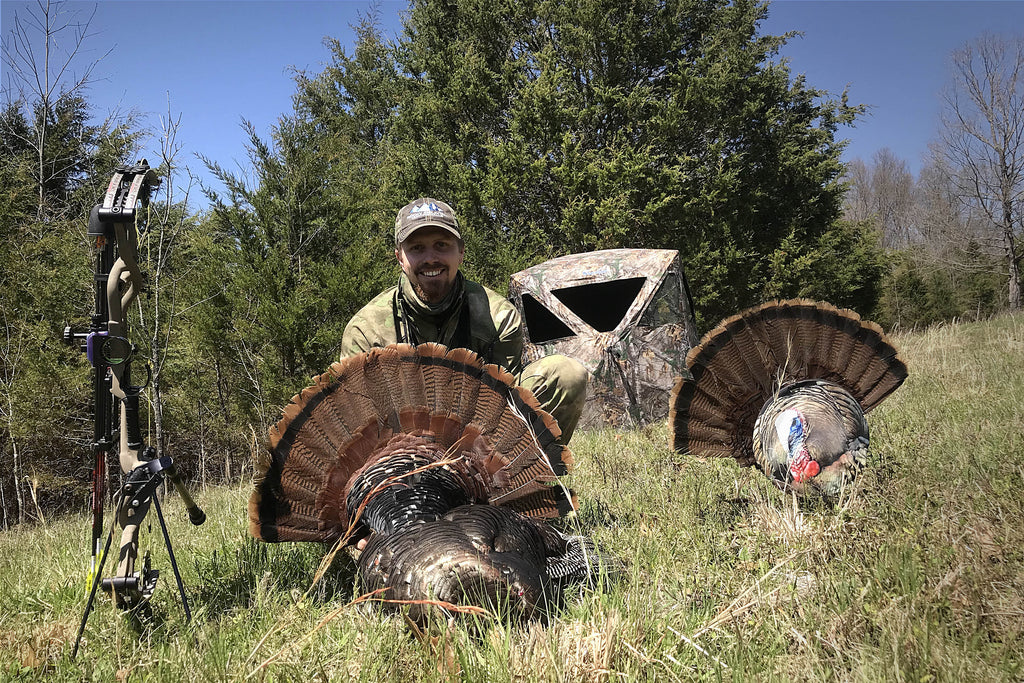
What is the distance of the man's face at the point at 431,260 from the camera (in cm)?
314

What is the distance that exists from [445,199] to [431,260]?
37.2 feet

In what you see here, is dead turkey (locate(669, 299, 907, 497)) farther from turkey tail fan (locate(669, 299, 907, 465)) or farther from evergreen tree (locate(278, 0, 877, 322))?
evergreen tree (locate(278, 0, 877, 322))

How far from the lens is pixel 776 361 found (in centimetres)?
305

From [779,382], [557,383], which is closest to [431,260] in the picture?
[557,383]

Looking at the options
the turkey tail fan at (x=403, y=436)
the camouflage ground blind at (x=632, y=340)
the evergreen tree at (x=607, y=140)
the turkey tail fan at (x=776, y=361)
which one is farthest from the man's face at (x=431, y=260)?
the evergreen tree at (x=607, y=140)

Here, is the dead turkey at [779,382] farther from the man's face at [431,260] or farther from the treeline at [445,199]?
the treeline at [445,199]

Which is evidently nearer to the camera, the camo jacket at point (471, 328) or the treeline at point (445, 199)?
the camo jacket at point (471, 328)

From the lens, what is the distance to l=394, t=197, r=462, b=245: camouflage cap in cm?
308

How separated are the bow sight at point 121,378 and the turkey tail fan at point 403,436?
35 cm

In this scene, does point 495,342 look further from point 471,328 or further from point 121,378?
point 121,378

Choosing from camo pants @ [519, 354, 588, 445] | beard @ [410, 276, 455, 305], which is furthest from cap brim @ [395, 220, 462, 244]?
camo pants @ [519, 354, 588, 445]

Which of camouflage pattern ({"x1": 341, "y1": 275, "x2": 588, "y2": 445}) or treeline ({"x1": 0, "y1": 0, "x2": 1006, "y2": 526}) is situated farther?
treeline ({"x1": 0, "y1": 0, "x2": 1006, "y2": 526})

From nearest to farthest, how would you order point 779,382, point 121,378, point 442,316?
point 121,378 → point 779,382 → point 442,316

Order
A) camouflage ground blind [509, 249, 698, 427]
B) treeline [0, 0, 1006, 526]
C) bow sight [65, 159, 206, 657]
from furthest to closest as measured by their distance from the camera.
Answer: treeline [0, 0, 1006, 526]
camouflage ground blind [509, 249, 698, 427]
bow sight [65, 159, 206, 657]
